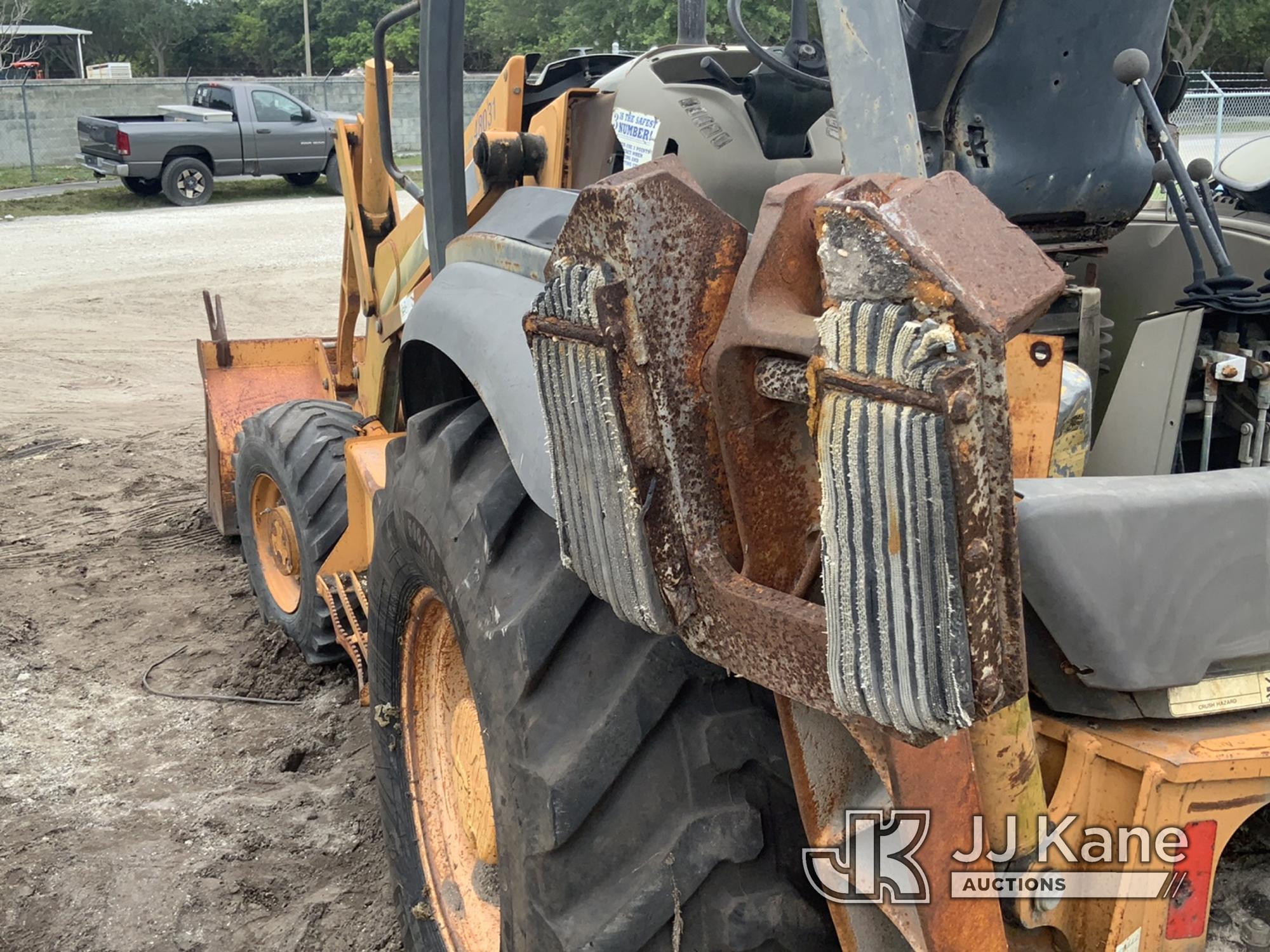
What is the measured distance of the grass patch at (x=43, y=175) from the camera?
20.4 m

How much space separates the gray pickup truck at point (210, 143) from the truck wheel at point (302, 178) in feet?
0.10

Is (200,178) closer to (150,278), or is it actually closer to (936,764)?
(150,278)

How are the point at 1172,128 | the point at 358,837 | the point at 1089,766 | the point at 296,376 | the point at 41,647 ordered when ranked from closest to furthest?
1. the point at 1089,766
2. the point at 1172,128
3. the point at 358,837
4. the point at 41,647
5. the point at 296,376

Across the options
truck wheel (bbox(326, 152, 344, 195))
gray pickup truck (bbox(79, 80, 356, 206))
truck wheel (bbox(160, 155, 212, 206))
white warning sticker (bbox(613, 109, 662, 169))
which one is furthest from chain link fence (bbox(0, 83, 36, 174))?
white warning sticker (bbox(613, 109, 662, 169))

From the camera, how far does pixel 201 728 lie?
3656mm

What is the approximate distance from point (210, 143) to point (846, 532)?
19972 mm

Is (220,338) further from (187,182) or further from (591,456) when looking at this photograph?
(187,182)

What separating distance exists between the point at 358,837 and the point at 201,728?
860mm

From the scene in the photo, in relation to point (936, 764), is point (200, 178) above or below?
below

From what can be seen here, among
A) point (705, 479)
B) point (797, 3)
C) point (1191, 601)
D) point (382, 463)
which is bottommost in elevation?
point (382, 463)

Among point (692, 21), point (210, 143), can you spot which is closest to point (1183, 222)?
point (692, 21)

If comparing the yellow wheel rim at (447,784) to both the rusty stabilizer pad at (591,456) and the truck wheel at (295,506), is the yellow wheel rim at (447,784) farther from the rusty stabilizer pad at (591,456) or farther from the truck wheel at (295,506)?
the truck wheel at (295,506)

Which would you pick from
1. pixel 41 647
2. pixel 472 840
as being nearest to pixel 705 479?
pixel 472 840

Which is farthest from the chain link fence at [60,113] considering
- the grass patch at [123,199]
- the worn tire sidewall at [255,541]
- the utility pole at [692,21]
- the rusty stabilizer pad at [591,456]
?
the rusty stabilizer pad at [591,456]
